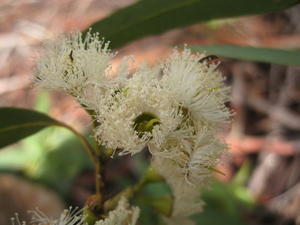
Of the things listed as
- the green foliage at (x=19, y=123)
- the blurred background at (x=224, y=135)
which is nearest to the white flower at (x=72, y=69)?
the green foliage at (x=19, y=123)

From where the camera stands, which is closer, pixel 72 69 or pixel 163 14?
pixel 72 69

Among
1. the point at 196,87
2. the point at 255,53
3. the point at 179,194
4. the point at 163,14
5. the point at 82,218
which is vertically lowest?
the point at 82,218

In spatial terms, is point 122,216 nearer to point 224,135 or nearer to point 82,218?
point 82,218

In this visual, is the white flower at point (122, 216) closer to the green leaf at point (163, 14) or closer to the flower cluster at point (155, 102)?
the flower cluster at point (155, 102)

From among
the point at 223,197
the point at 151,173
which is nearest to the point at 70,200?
the point at 223,197

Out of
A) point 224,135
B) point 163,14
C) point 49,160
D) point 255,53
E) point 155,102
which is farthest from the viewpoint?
point 49,160

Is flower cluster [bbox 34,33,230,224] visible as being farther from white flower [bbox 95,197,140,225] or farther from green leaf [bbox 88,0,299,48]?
green leaf [bbox 88,0,299,48]

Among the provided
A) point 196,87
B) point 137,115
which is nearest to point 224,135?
point 196,87

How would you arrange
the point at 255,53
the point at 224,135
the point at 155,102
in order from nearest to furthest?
the point at 155,102 < the point at 255,53 < the point at 224,135
